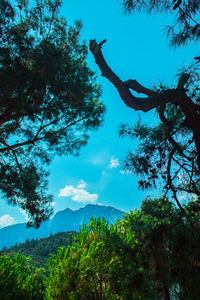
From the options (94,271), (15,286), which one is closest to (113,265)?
(94,271)

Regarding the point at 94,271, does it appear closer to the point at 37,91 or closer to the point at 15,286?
the point at 15,286

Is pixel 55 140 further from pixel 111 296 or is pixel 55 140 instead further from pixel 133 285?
pixel 133 285

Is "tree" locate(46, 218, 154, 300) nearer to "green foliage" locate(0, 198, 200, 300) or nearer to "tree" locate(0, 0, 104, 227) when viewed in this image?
"green foliage" locate(0, 198, 200, 300)

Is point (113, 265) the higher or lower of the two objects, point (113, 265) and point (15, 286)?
the higher

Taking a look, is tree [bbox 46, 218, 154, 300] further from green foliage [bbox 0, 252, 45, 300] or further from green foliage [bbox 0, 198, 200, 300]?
green foliage [bbox 0, 252, 45, 300]

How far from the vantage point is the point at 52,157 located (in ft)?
15.9

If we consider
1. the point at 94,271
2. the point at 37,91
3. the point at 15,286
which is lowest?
the point at 15,286

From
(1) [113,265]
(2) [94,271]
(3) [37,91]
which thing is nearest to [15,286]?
(2) [94,271]

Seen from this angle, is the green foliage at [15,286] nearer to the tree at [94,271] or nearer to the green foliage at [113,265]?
the green foliage at [113,265]

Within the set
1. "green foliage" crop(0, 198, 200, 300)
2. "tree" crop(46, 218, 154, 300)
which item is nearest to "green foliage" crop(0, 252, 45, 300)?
"green foliage" crop(0, 198, 200, 300)

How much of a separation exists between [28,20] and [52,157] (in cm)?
296

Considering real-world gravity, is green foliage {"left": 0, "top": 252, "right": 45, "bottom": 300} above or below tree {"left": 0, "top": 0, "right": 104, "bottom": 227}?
below

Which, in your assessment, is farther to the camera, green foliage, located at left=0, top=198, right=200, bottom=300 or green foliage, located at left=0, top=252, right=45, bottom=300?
green foliage, located at left=0, top=252, right=45, bottom=300

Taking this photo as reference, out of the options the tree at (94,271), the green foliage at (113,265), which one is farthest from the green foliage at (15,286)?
the tree at (94,271)
